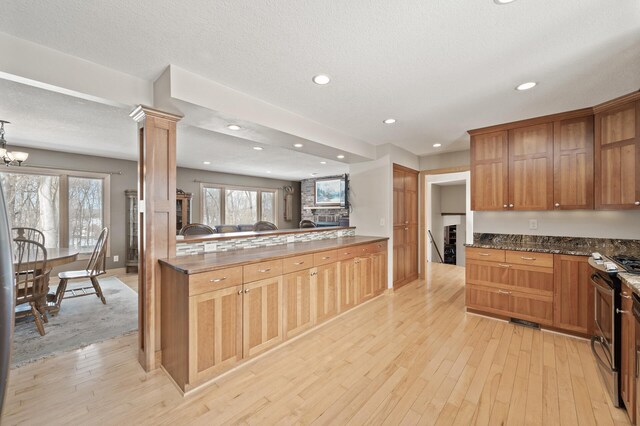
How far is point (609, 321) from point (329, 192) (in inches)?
276

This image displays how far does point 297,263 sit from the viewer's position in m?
2.86

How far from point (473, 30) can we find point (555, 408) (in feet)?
8.58

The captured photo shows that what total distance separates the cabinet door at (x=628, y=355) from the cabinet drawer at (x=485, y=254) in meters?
1.46

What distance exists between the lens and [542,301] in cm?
307

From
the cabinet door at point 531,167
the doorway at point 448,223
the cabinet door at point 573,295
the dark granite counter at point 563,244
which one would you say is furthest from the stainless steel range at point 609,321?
the doorway at point 448,223

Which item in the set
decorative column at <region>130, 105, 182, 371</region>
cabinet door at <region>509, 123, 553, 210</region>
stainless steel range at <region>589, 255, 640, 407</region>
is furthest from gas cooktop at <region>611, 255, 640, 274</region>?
decorative column at <region>130, 105, 182, 371</region>

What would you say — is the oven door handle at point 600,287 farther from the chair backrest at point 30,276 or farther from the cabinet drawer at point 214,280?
the chair backrest at point 30,276

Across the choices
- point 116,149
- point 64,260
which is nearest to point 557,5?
point 64,260

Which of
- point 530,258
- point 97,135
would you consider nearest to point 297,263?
point 530,258

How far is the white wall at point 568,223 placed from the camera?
3.08m

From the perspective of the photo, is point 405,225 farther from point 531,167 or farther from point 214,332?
point 214,332

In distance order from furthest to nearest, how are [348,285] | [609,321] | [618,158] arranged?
[348,285]
[618,158]
[609,321]

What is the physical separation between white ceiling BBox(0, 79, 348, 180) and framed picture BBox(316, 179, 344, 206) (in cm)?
166

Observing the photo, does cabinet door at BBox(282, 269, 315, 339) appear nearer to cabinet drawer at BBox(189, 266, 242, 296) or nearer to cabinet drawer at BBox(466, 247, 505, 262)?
cabinet drawer at BBox(189, 266, 242, 296)
